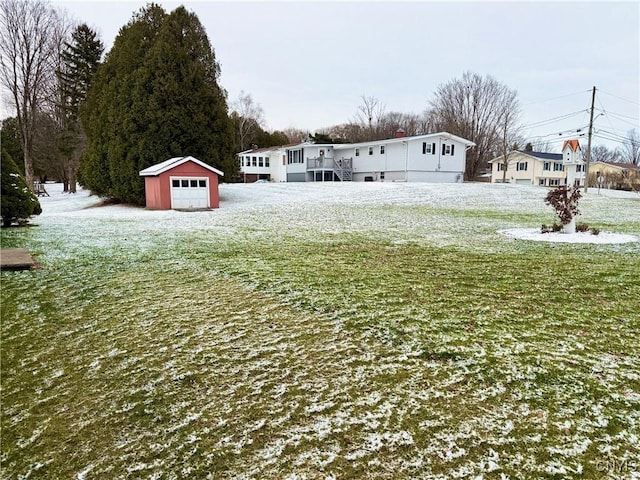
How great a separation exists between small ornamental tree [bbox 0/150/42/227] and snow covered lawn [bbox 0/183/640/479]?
5330 millimetres

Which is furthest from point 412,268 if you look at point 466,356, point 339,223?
point 339,223

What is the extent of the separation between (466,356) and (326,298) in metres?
1.91

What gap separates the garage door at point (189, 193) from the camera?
1711cm

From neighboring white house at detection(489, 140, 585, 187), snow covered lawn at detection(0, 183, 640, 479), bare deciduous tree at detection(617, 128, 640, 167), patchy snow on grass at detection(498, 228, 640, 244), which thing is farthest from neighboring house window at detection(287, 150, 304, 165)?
bare deciduous tree at detection(617, 128, 640, 167)

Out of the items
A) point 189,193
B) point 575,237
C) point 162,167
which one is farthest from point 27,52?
point 575,237

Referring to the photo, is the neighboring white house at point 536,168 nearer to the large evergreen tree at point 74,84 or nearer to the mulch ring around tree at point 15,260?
the large evergreen tree at point 74,84

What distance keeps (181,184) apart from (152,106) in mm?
4282

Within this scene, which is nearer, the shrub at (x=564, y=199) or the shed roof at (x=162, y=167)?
the shrub at (x=564, y=199)

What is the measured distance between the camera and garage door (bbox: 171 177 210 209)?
674 inches

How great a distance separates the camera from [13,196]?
10641mm

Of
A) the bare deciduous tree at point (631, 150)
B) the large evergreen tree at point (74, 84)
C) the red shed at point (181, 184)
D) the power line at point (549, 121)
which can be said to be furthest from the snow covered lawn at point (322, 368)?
the bare deciduous tree at point (631, 150)

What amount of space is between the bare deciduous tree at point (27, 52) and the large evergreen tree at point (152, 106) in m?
7.70

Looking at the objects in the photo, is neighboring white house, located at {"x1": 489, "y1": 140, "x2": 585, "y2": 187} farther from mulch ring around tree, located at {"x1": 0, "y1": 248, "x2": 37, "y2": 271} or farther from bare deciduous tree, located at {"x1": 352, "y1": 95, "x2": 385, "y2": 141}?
mulch ring around tree, located at {"x1": 0, "y1": 248, "x2": 37, "y2": 271}

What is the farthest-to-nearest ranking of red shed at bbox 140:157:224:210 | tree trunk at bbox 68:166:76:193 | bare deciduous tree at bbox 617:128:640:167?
bare deciduous tree at bbox 617:128:640:167
tree trunk at bbox 68:166:76:193
red shed at bbox 140:157:224:210
